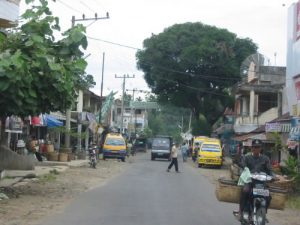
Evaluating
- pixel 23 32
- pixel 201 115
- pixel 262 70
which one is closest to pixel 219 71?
pixel 201 115

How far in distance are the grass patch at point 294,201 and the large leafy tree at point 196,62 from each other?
141 ft

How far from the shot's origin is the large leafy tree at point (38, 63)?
14.0 metres

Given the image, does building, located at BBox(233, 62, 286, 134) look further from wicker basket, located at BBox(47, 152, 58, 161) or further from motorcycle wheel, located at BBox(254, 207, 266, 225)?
motorcycle wheel, located at BBox(254, 207, 266, 225)

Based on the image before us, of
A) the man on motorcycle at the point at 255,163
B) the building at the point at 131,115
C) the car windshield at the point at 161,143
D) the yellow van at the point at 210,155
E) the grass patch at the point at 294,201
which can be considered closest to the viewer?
the man on motorcycle at the point at 255,163

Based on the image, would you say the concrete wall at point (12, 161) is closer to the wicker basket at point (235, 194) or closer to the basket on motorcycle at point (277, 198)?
the wicker basket at point (235, 194)

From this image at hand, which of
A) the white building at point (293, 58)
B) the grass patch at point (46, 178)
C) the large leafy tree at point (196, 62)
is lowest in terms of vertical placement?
the grass patch at point (46, 178)

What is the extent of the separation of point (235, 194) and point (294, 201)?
7.16 meters

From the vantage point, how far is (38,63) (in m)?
14.1

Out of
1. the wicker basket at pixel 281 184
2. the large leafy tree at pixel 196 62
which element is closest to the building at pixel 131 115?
the large leafy tree at pixel 196 62

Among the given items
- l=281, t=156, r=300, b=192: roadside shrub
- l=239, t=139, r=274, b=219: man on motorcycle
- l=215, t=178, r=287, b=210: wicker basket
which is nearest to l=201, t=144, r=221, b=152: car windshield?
l=281, t=156, r=300, b=192: roadside shrub

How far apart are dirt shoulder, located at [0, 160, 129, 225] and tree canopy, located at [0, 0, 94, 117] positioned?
231 cm

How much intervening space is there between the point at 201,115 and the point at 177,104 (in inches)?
117

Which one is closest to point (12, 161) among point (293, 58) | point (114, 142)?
point (293, 58)

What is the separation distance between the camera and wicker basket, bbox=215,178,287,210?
35.3ft
